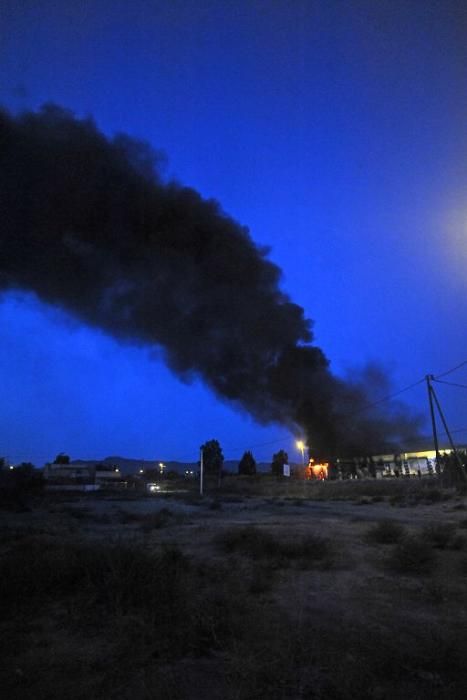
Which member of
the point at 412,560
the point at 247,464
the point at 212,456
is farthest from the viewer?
the point at 212,456

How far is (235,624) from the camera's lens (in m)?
Answer: 4.21

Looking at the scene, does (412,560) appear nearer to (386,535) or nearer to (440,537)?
(440,537)

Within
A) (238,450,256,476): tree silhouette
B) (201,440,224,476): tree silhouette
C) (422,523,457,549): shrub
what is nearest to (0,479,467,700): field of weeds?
(422,523,457,549): shrub

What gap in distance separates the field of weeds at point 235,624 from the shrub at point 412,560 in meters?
0.02

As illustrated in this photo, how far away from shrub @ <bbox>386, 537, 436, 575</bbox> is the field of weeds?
0.8 inches

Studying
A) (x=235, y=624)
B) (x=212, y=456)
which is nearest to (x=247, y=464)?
(x=212, y=456)

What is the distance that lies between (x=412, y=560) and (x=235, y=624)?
3840 millimetres

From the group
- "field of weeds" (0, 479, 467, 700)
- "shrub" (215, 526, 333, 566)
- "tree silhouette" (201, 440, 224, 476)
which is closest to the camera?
"field of weeds" (0, 479, 467, 700)

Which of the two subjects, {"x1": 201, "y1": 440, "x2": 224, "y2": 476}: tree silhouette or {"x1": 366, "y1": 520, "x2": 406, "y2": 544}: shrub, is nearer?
{"x1": 366, "y1": 520, "x2": 406, "y2": 544}: shrub

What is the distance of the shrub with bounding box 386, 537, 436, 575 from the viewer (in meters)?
6.74

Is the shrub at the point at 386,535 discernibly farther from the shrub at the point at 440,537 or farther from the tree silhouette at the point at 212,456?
the tree silhouette at the point at 212,456

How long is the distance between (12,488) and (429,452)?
1822 inches

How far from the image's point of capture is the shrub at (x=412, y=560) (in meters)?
6.74

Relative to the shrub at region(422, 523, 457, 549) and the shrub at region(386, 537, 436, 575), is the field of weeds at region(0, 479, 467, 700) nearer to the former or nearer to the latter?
the shrub at region(386, 537, 436, 575)
